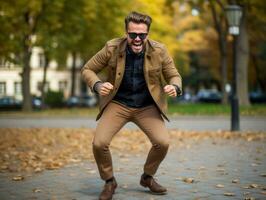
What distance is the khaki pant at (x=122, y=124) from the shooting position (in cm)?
591

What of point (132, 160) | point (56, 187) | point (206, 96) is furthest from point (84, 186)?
point (206, 96)

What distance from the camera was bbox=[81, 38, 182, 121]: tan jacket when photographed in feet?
19.2

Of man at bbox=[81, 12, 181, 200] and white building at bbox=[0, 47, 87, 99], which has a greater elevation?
man at bbox=[81, 12, 181, 200]

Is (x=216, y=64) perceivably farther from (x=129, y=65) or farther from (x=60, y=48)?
(x=129, y=65)

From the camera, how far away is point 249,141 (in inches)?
515

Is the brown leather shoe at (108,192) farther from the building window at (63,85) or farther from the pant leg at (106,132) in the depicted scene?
the building window at (63,85)

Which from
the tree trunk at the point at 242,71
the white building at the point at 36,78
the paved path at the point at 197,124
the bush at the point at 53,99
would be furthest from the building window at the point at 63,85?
the paved path at the point at 197,124

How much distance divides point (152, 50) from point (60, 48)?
30.5m

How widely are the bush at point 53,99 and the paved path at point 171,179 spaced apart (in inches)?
1564

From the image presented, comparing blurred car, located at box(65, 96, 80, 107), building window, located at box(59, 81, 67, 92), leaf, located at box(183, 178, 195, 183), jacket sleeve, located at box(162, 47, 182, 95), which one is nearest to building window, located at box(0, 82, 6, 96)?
building window, located at box(59, 81, 67, 92)

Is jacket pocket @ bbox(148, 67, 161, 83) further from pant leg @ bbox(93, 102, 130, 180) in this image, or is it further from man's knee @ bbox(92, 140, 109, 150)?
man's knee @ bbox(92, 140, 109, 150)

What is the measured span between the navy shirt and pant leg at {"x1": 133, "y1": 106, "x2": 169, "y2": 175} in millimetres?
139

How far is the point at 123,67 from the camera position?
584 cm

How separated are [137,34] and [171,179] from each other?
→ 2.50m
